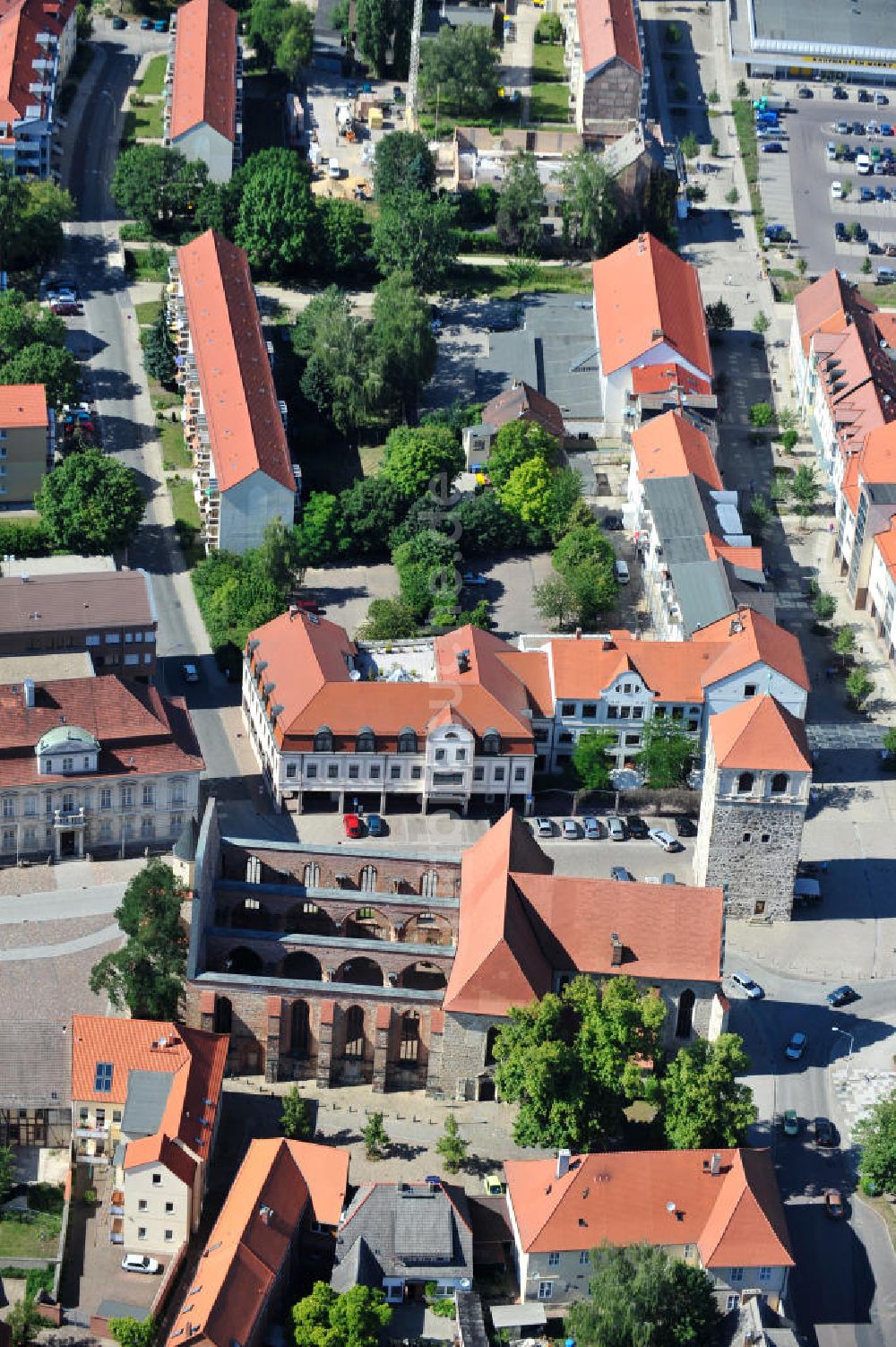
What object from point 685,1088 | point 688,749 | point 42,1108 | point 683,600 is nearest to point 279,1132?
point 42,1108

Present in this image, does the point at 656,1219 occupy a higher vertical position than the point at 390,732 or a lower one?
lower

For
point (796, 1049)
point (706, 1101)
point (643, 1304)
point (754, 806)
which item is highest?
point (754, 806)

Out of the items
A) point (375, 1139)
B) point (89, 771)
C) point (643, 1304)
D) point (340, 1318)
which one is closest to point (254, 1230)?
point (340, 1318)

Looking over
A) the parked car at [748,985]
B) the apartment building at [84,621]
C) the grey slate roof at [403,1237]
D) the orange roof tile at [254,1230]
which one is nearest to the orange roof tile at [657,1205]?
the grey slate roof at [403,1237]

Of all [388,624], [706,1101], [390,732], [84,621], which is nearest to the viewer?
[706,1101]

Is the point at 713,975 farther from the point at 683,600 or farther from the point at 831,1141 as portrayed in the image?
the point at 683,600

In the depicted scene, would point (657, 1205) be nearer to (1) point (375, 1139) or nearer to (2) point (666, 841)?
(1) point (375, 1139)
